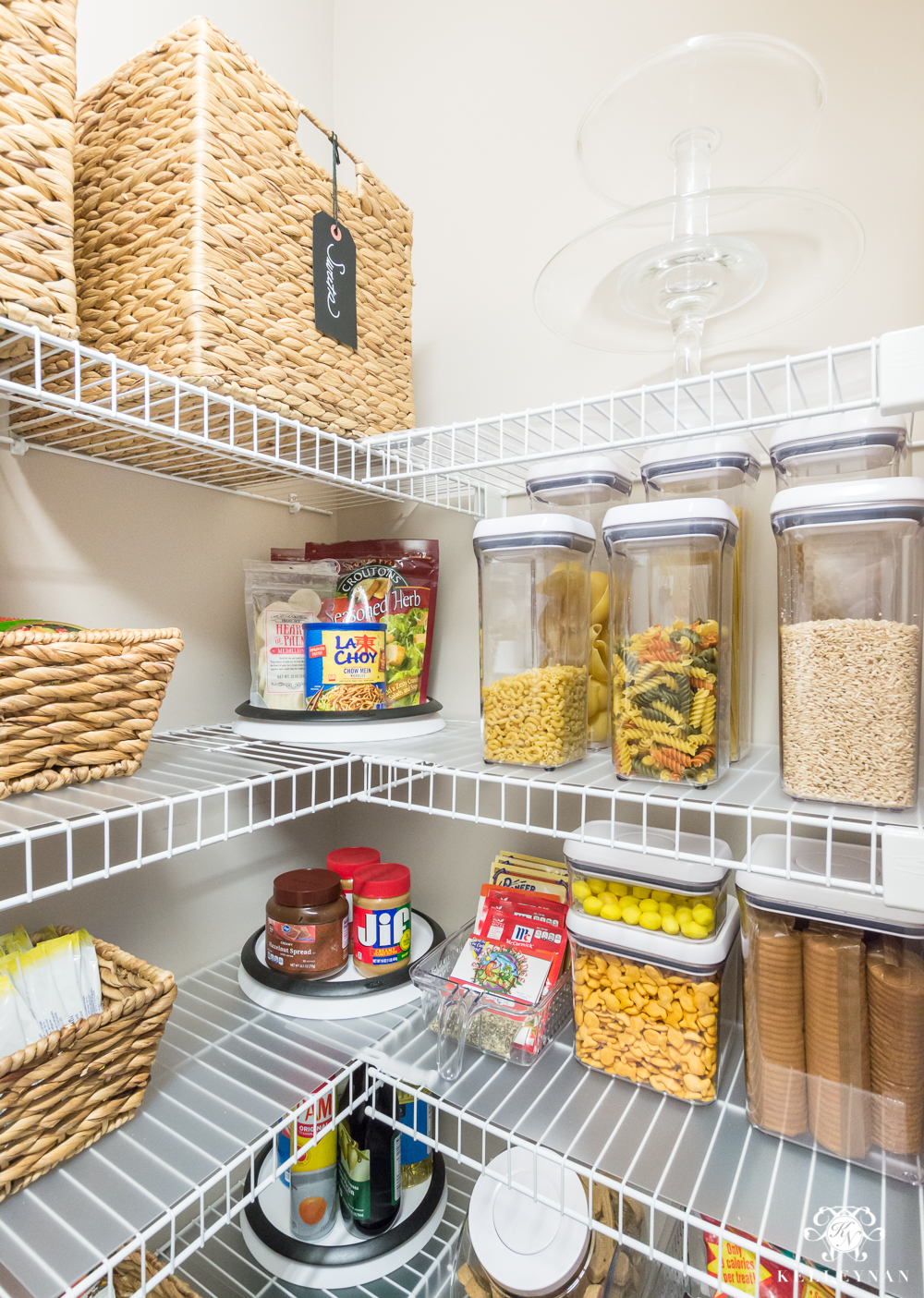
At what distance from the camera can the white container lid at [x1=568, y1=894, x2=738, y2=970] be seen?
30.0 inches

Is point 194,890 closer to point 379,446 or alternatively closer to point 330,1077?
point 330,1077

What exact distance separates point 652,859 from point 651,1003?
6.5 inches

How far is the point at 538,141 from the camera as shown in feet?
3.76

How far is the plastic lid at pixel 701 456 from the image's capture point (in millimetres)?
826

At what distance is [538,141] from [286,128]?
48 cm

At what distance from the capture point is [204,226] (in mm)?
761

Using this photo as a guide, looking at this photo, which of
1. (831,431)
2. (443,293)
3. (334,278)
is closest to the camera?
(831,431)

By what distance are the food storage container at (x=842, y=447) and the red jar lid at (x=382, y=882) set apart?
2.46ft

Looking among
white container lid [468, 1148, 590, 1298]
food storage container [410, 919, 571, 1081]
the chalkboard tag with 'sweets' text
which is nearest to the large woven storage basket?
the chalkboard tag with 'sweets' text

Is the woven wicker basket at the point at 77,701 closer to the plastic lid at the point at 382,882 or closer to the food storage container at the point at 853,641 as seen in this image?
the plastic lid at the point at 382,882

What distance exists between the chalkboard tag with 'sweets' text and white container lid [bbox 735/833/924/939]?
2.74 feet

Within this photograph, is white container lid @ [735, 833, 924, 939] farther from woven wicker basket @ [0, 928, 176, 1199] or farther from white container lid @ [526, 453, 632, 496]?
woven wicker basket @ [0, 928, 176, 1199]

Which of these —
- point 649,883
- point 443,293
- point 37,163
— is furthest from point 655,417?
point 37,163

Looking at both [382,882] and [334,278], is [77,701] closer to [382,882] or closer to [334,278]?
[382,882]
